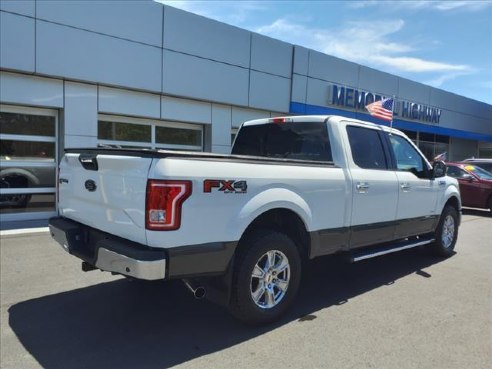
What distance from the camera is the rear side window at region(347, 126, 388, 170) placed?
5090 mm

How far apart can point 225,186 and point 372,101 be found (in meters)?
16.3

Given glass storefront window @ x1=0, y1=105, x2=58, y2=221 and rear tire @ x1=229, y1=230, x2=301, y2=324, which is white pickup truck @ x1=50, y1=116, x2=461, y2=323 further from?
glass storefront window @ x1=0, y1=105, x2=58, y2=221

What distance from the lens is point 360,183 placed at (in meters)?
4.88

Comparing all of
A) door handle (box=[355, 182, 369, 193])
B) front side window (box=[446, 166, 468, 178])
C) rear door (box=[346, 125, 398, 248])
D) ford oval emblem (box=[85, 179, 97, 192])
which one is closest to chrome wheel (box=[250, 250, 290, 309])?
rear door (box=[346, 125, 398, 248])

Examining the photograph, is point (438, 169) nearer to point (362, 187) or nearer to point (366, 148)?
point (366, 148)

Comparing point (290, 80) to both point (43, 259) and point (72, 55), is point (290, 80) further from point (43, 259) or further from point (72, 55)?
point (43, 259)

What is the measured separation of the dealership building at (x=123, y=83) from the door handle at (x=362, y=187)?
7.28m

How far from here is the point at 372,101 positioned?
1852 centimetres

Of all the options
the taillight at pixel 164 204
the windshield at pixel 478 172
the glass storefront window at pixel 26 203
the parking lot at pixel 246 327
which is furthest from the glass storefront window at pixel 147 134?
the windshield at pixel 478 172

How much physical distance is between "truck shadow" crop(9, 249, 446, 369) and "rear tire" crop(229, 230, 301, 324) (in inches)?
7.3

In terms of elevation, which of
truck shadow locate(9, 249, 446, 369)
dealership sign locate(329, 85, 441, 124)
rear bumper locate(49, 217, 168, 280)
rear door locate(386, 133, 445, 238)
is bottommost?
truck shadow locate(9, 249, 446, 369)

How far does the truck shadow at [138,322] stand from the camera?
3.49 meters

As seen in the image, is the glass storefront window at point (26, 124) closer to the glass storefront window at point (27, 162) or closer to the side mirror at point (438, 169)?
the glass storefront window at point (27, 162)

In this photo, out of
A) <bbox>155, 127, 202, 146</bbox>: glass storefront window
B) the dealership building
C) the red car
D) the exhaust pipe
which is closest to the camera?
the exhaust pipe
